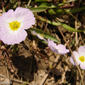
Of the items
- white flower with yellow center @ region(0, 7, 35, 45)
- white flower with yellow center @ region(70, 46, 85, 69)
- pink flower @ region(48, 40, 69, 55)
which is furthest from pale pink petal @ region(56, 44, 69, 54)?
white flower with yellow center @ region(0, 7, 35, 45)

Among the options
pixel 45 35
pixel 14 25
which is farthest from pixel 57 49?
pixel 14 25

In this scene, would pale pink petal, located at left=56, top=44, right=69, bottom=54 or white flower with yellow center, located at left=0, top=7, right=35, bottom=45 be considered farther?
pale pink petal, located at left=56, top=44, right=69, bottom=54

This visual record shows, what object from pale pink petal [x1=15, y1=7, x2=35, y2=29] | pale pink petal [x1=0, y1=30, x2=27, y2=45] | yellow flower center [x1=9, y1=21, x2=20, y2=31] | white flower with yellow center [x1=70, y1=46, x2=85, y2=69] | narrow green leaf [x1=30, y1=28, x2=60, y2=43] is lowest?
white flower with yellow center [x1=70, y1=46, x2=85, y2=69]

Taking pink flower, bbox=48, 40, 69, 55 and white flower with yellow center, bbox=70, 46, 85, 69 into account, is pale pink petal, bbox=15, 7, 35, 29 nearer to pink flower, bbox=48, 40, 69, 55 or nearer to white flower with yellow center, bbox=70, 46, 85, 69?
pink flower, bbox=48, 40, 69, 55

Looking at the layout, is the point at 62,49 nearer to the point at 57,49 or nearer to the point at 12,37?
the point at 57,49

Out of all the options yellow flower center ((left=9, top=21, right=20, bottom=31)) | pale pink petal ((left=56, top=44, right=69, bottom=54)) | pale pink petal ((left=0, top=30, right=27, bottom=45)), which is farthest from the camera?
pale pink petal ((left=56, top=44, right=69, bottom=54))

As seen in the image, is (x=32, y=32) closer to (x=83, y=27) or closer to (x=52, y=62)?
(x=52, y=62)

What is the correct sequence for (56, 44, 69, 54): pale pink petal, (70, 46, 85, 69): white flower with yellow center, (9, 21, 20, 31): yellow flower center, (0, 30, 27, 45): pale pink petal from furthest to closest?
(70, 46, 85, 69): white flower with yellow center < (56, 44, 69, 54): pale pink petal < (9, 21, 20, 31): yellow flower center < (0, 30, 27, 45): pale pink petal

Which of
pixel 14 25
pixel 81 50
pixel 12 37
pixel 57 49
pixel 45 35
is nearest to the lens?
pixel 12 37

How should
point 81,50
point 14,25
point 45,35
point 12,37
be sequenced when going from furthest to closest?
point 81,50
point 45,35
point 14,25
point 12,37
